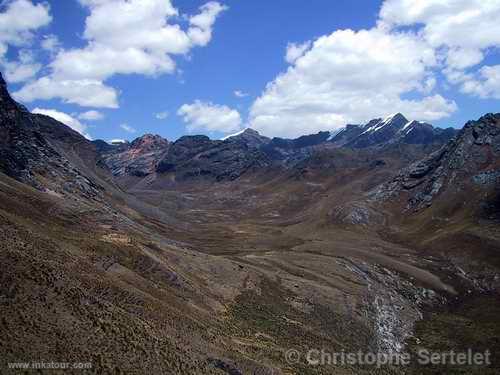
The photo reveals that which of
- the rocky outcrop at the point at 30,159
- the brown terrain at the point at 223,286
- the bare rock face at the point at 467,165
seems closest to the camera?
the brown terrain at the point at 223,286

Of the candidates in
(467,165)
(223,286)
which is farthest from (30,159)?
(467,165)

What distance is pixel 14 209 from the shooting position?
61.8 m

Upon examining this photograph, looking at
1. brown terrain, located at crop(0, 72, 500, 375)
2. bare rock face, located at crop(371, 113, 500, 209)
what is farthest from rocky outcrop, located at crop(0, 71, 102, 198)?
bare rock face, located at crop(371, 113, 500, 209)

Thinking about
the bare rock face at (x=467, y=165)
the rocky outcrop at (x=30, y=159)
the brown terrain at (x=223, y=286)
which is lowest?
the brown terrain at (x=223, y=286)

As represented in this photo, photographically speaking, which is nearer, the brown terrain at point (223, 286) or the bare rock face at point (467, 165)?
the brown terrain at point (223, 286)

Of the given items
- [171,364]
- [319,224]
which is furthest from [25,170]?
[319,224]

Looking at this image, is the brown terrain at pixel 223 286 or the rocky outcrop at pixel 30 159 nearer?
the brown terrain at pixel 223 286

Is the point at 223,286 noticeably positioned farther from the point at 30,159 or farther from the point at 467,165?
the point at 467,165

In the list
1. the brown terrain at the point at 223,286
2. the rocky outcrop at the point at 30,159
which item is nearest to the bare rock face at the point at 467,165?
the brown terrain at the point at 223,286

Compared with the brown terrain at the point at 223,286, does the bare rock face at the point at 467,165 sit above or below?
above

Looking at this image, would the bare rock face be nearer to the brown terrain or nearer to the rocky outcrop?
the brown terrain

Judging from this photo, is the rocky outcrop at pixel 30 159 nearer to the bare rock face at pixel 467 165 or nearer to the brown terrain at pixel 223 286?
the brown terrain at pixel 223 286

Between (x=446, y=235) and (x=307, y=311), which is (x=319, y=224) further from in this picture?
(x=307, y=311)

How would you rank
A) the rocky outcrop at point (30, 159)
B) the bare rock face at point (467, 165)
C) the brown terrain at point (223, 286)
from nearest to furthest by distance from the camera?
1. the brown terrain at point (223, 286)
2. the rocky outcrop at point (30, 159)
3. the bare rock face at point (467, 165)
